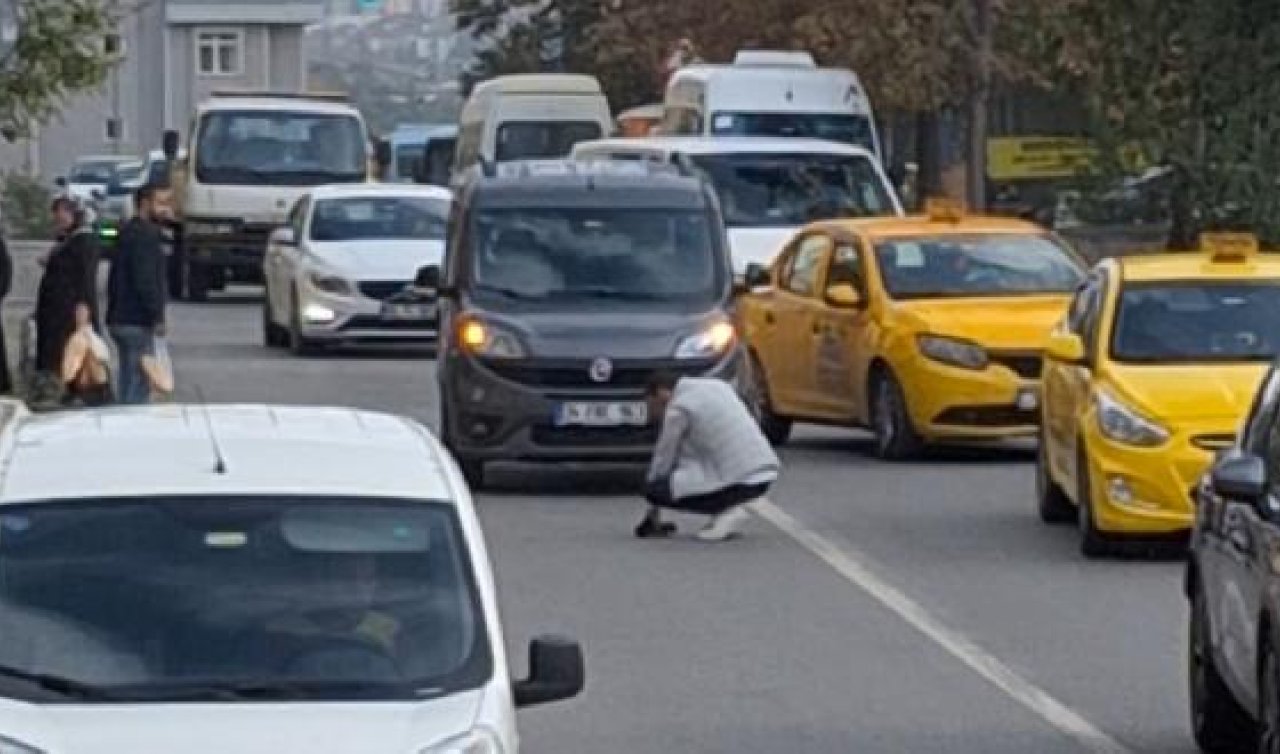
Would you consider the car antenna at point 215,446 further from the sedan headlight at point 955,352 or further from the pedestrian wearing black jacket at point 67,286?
the pedestrian wearing black jacket at point 67,286

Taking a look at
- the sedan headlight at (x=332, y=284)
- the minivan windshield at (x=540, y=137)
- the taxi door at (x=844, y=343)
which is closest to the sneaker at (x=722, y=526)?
the taxi door at (x=844, y=343)

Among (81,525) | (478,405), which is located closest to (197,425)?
(81,525)

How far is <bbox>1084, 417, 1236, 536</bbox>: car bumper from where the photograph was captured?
18281mm

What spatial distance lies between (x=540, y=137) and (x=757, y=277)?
2404 cm

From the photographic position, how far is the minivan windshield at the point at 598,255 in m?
23.1

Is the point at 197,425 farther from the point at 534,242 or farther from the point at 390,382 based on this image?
the point at 390,382

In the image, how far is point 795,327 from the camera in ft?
85.5

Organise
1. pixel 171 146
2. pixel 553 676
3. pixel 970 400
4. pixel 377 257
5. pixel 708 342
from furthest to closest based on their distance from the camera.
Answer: pixel 171 146, pixel 377 257, pixel 970 400, pixel 708 342, pixel 553 676

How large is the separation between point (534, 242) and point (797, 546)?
13.4ft

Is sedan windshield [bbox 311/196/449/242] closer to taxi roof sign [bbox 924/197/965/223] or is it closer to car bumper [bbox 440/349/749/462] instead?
taxi roof sign [bbox 924/197/965/223]

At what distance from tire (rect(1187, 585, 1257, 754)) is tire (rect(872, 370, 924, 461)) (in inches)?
444

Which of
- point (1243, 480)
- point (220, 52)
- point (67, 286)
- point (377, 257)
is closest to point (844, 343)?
point (67, 286)

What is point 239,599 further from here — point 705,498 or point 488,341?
point 488,341

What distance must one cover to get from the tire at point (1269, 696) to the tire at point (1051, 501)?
8681 millimetres
